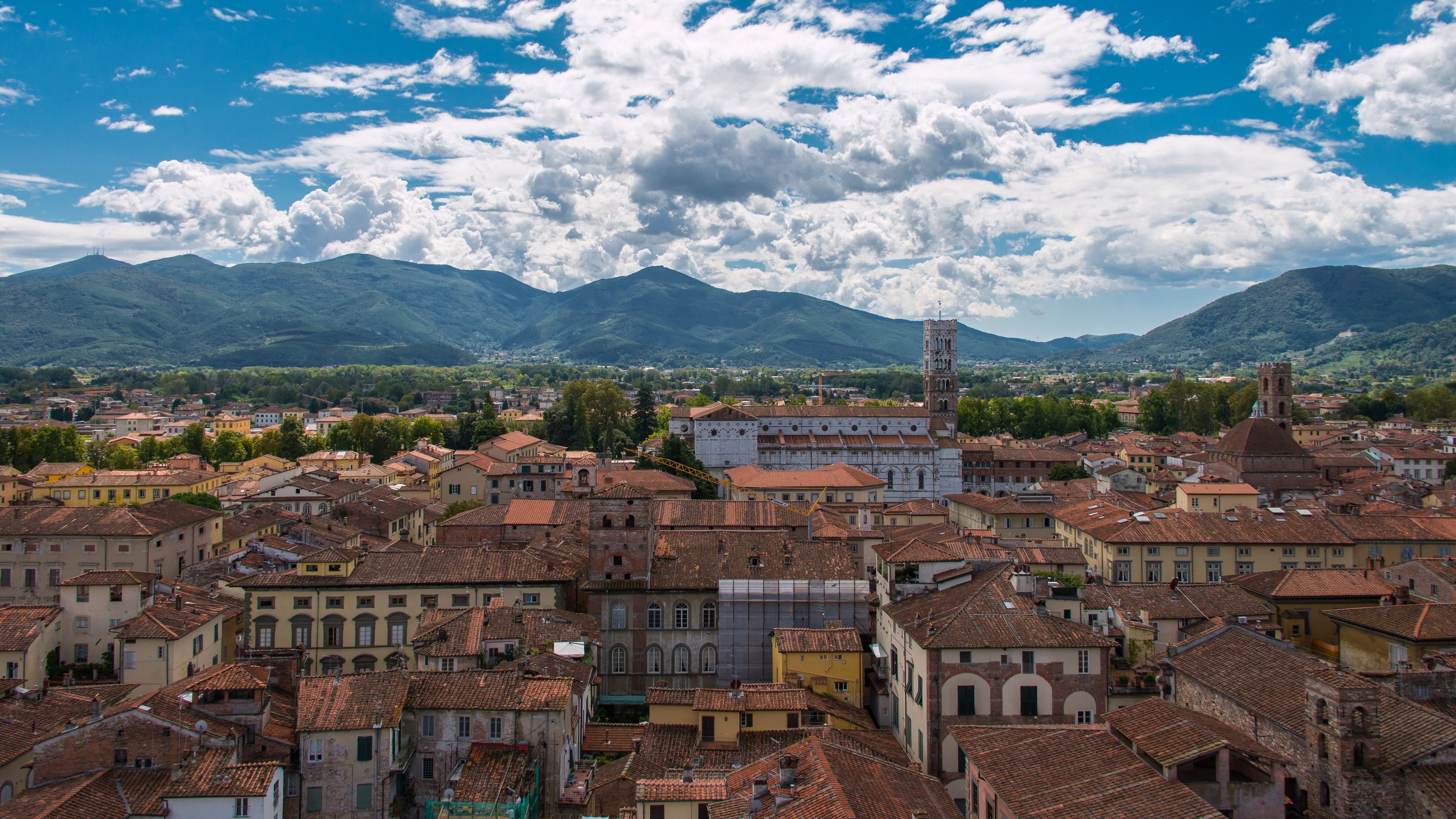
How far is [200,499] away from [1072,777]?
2334 inches

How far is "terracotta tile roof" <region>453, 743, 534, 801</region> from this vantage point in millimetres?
24469

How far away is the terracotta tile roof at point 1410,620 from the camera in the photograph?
2897 centimetres

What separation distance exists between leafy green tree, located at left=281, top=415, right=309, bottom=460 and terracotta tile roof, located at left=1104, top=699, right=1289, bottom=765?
303 feet

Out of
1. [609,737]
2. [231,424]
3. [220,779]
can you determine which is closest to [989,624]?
[609,737]

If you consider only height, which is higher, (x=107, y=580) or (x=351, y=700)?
(x=107, y=580)

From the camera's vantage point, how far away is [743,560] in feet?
127

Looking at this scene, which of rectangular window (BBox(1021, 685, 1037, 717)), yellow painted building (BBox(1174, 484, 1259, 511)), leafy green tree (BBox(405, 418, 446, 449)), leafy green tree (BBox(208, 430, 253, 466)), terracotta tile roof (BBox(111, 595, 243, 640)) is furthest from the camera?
leafy green tree (BBox(405, 418, 446, 449))

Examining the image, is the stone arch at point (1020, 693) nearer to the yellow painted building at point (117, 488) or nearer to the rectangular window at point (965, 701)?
the rectangular window at point (965, 701)

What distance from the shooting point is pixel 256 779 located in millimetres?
23203

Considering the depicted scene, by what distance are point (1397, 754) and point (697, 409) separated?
7486 centimetres

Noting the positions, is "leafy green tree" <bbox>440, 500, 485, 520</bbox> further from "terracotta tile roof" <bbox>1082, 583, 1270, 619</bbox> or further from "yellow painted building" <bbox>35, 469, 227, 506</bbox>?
"terracotta tile roof" <bbox>1082, 583, 1270, 619</bbox>

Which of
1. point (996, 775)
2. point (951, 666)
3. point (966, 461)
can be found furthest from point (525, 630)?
point (966, 461)

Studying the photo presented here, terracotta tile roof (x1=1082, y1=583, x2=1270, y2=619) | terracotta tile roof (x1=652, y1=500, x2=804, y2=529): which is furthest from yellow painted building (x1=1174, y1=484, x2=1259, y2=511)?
terracotta tile roof (x1=652, y1=500, x2=804, y2=529)

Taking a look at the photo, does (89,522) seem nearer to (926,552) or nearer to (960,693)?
(926,552)
